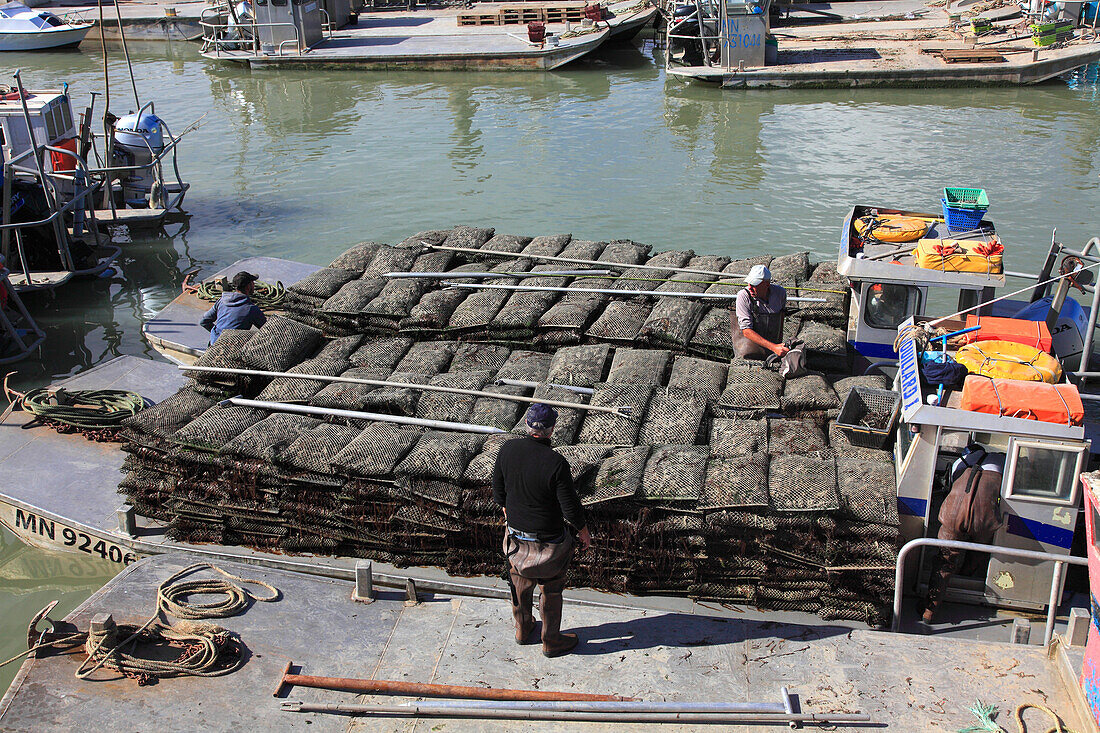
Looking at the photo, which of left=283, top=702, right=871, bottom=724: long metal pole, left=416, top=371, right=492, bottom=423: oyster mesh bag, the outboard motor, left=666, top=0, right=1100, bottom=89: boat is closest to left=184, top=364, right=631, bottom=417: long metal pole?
left=416, top=371, right=492, bottom=423: oyster mesh bag

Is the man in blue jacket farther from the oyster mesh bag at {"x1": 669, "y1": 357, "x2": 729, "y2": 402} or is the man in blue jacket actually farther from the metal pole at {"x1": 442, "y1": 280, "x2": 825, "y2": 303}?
the oyster mesh bag at {"x1": 669, "y1": 357, "x2": 729, "y2": 402}

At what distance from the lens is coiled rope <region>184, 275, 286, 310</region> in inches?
500

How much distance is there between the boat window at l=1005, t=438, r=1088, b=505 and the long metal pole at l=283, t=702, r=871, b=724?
89.1 inches

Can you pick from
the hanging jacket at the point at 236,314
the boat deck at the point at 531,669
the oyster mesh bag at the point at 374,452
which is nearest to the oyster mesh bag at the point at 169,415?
the hanging jacket at the point at 236,314

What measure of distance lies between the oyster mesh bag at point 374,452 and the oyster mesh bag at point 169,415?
191 cm

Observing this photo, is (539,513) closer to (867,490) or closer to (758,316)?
(867,490)

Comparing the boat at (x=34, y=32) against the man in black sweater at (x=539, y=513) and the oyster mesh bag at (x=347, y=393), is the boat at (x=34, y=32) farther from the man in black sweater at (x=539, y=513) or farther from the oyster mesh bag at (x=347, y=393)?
the man in black sweater at (x=539, y=513)

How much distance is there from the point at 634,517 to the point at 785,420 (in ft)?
6.43

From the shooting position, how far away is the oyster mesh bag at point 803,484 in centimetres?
667

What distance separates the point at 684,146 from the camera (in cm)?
2575

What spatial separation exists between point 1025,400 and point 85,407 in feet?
31.9

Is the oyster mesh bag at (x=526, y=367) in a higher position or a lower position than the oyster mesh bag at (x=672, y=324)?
lower

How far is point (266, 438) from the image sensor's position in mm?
7938

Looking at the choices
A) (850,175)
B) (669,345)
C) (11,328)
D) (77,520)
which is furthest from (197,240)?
(850,175)
